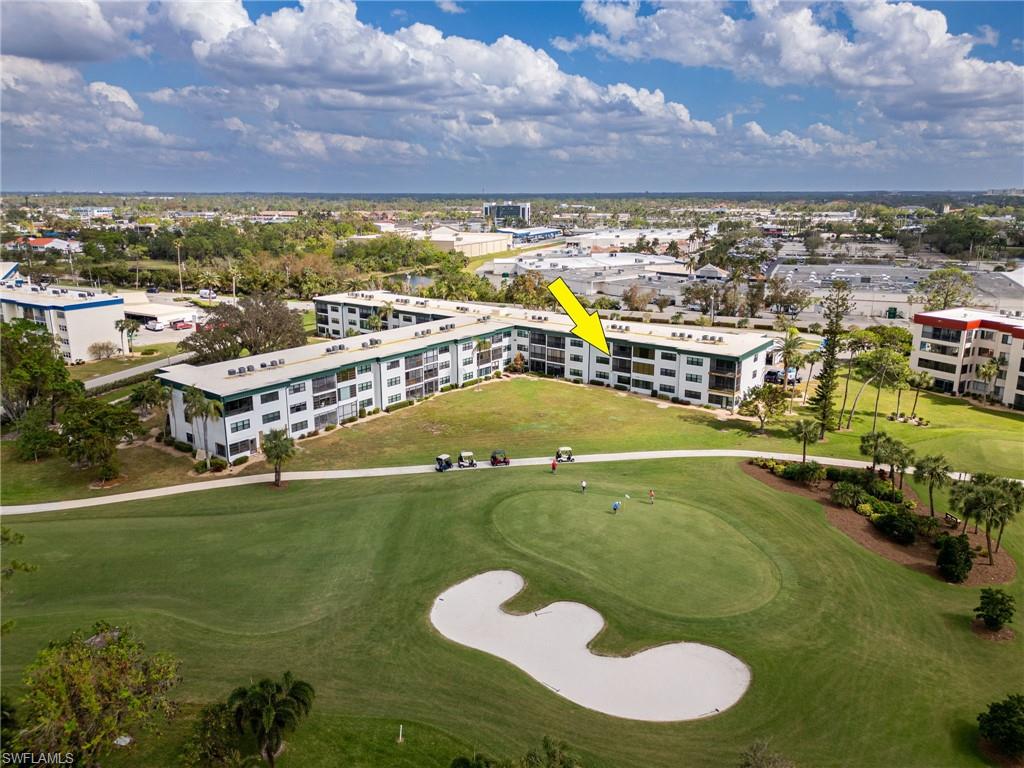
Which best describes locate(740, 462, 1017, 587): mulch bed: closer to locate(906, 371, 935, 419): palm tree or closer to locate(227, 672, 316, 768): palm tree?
locate(906, 371, 935, 419): palm tree

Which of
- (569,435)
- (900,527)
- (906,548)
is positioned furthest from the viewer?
(569,435)

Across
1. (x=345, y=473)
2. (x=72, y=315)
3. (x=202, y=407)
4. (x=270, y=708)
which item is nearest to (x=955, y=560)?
(x=270, y=708)

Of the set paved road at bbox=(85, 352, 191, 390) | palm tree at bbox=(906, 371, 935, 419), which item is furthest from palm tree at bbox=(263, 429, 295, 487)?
palm tree at bbox=(906, 371, 935, 419)

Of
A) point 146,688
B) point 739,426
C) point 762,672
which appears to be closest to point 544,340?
point 739,426

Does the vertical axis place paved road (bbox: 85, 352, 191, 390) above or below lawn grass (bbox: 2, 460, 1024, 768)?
above

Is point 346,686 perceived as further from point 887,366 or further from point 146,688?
point 887,366

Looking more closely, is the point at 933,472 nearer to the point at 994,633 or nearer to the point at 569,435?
the point at 994,633
